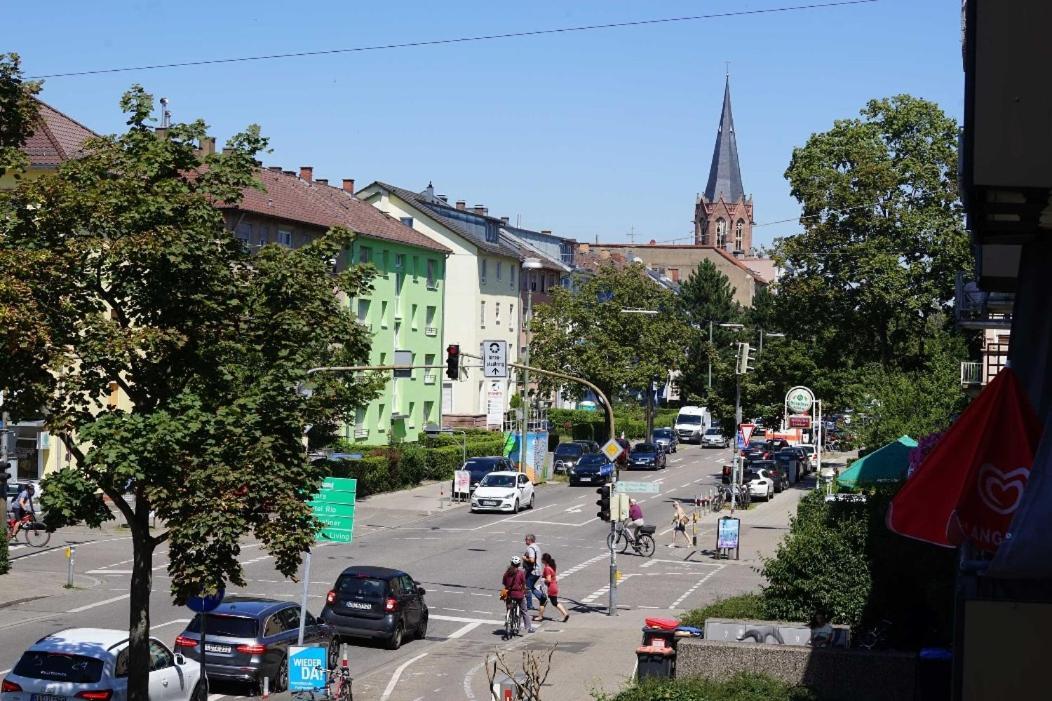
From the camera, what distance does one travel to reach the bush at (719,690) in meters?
17.0

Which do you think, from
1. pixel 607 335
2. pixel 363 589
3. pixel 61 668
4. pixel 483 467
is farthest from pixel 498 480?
pixel 61 668

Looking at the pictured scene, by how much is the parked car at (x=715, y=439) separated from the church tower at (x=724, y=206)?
3508 inches

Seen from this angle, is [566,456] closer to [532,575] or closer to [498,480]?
[498,480]

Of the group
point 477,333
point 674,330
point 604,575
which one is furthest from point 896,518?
point 477,333

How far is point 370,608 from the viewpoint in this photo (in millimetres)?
25500

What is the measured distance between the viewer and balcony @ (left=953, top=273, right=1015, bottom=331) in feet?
59.0

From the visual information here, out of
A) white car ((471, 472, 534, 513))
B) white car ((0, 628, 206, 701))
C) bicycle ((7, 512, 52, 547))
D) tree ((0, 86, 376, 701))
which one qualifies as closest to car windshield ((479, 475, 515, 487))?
white car ((471, 472, 534, 513))

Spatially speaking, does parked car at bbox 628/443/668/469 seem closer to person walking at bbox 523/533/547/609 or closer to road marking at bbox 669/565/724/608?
road marking at bbox 669/565/724/608

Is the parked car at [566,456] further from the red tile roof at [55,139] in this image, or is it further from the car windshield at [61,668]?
the car windshield at [61,668]

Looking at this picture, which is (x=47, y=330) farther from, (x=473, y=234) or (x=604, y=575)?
(x=473, y=234)

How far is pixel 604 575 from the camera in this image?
120 ft

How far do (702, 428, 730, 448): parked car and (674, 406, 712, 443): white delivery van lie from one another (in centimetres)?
140

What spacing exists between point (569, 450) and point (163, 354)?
53.0m

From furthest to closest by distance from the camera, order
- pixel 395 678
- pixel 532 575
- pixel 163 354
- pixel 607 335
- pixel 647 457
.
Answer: pixel 607 335 → pixel 647 457 → pixel 532 575 → pixel 395 678 → pixel 163 354
